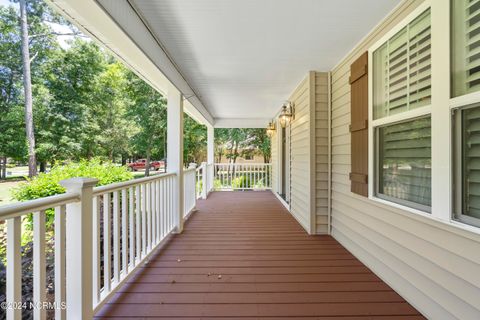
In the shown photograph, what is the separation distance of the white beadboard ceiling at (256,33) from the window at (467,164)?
1198 millimetres

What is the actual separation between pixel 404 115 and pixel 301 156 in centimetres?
221

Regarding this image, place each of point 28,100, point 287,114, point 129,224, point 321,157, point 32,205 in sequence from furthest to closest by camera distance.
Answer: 1. point 28,100
2. point 287,114
3. point 321,157
4. point 129,224
5. point 32,205

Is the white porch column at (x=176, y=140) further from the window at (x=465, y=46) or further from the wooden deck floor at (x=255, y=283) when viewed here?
the window at (x=465, y=46)

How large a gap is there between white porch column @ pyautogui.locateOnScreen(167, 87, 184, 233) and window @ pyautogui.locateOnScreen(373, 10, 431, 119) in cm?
257

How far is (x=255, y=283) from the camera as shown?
2.19 metres

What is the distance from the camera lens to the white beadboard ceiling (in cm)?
205

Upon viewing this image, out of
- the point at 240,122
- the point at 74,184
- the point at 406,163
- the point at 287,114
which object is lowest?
the point at 74,184

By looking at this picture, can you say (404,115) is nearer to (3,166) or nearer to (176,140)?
(176,140)

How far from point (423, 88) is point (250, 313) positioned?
211cm

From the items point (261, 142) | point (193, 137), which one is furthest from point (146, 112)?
point (261, 142)

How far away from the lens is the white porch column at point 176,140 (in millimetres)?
3619

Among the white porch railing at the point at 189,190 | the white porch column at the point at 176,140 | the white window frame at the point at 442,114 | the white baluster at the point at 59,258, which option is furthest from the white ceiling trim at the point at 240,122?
the white baluster at the point at 59,258

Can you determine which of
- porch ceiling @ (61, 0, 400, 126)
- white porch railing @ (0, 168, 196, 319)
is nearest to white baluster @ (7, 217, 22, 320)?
white porch railing @ (0, 168, 196, 319)

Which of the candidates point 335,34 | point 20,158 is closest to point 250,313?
point 335,34
